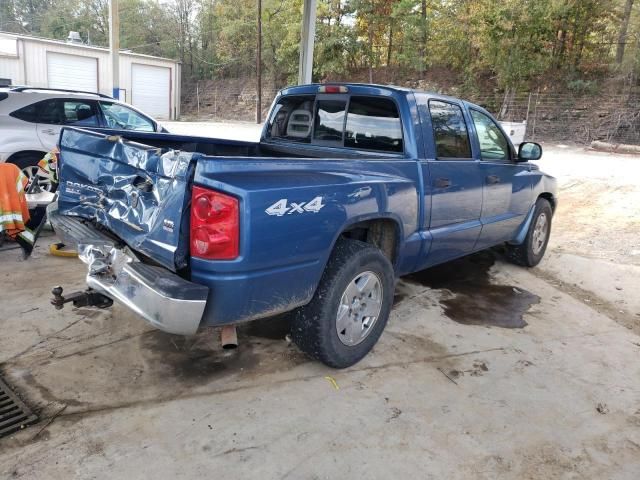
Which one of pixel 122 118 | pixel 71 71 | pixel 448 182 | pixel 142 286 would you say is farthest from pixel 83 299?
pixel 71 71

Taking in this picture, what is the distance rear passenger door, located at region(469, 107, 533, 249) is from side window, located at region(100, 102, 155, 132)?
5162mm

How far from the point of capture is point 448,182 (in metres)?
4.09

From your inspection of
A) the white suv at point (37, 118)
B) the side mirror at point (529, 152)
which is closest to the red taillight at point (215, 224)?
the side mirror at point (529, 152)

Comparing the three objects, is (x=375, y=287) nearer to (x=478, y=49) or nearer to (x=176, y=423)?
(x=176, y=423)

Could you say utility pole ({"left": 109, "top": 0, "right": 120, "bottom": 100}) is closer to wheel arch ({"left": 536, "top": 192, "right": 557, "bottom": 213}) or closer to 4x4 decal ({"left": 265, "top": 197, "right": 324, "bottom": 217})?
wheel arch ({"left": 536, "top": 192, "right": 557, "bottom": 213})

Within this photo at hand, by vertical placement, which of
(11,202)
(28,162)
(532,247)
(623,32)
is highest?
(623,32)

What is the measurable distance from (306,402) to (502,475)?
1123 millimetres

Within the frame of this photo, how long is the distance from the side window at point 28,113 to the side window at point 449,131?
5608mm

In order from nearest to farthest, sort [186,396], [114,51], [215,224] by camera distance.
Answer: [215,224] < [186,396] < [114,51]

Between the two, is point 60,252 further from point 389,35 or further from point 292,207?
point 389,35

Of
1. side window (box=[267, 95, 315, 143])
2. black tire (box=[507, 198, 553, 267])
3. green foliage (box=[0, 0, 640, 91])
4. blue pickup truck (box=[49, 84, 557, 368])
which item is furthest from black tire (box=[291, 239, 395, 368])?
green foliage (box=[0, 0, 640, 91])

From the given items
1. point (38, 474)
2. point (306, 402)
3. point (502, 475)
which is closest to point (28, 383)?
point (38, 474)

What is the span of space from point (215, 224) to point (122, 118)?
250 inches

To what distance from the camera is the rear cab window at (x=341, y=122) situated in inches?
156
